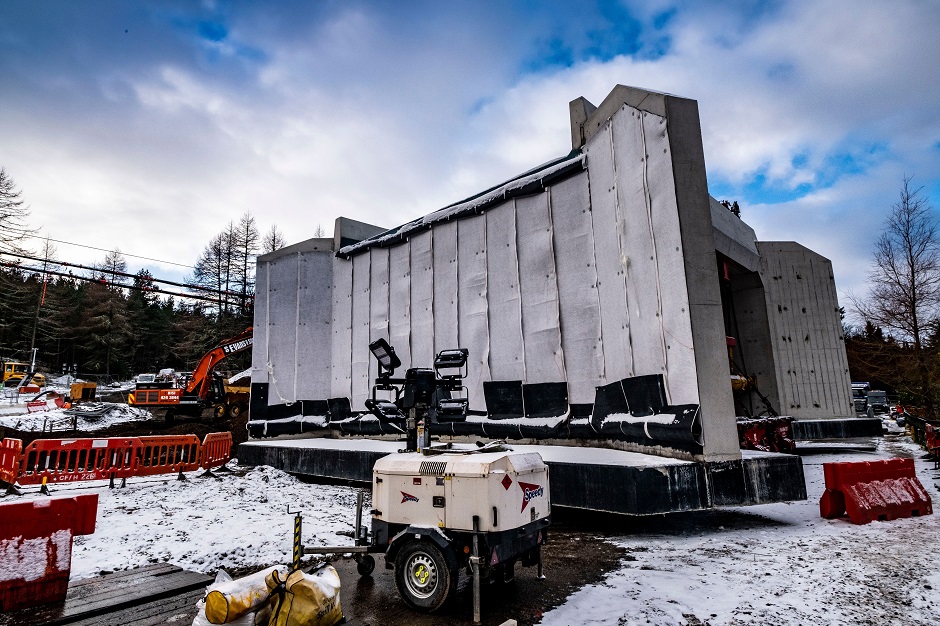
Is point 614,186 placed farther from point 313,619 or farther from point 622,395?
point 313,619

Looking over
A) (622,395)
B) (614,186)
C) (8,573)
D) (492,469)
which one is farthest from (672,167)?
(8,573)

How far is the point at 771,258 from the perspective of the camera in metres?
17.1

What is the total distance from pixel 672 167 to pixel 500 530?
654 centimetres

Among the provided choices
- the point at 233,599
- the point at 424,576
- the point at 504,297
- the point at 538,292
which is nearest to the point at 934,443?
the point at 538,292

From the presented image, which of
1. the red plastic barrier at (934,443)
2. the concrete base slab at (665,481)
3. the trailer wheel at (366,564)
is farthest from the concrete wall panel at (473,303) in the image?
the red plastic barrier at (934,443)

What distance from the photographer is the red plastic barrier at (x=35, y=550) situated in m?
5.04

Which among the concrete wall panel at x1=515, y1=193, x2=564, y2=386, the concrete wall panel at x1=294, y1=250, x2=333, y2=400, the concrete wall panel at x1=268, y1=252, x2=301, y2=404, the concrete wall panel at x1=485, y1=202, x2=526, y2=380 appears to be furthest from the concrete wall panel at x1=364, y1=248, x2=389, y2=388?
the concrete wall panel at x1=515, y1=193, x2=564, y2=386

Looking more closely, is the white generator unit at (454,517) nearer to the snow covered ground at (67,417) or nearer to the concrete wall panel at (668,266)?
the concrete wall panel at (668,266)

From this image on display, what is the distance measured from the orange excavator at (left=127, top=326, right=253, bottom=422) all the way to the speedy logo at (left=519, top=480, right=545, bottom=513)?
23.0m

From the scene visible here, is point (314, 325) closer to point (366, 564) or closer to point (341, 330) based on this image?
point (341, 330)

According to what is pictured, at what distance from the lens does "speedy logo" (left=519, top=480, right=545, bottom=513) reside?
5051mm

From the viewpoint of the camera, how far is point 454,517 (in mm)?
4840

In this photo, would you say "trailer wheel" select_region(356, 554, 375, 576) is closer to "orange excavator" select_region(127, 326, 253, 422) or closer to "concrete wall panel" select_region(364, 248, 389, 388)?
"concrete wall panel" select_region(364, 248, 389, 388)

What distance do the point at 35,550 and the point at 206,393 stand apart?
78.1 feet
